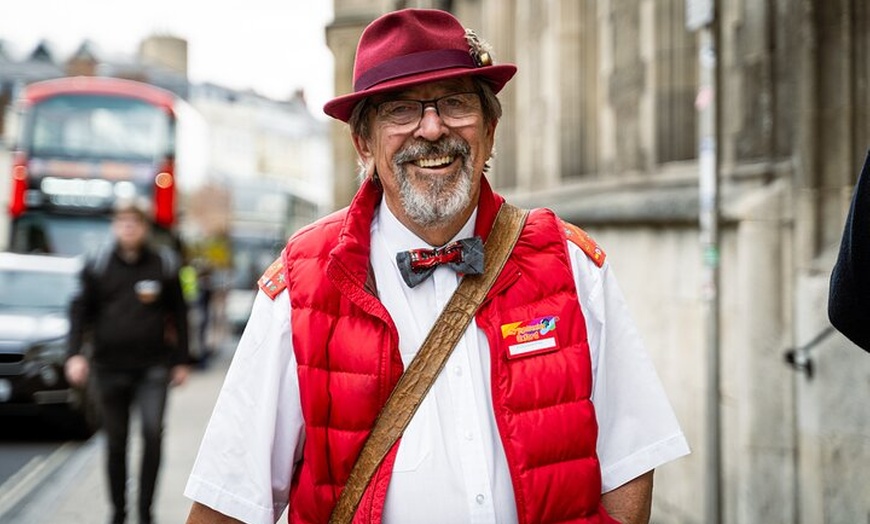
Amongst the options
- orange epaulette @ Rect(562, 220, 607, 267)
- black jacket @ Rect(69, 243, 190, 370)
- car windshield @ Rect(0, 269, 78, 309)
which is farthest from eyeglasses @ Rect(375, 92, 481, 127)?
car windshield @ Rect(0, 269, 78, 309)

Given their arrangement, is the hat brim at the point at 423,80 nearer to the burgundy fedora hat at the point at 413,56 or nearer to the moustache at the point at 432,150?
the burgundy fedora hat at the point at 413,56

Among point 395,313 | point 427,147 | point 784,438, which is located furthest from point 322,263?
point 784,438

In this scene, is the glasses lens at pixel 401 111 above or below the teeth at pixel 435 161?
above

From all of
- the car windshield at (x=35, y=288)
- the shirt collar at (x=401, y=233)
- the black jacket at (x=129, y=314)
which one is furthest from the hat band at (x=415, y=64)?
the car windshield at (x=35, y=288)

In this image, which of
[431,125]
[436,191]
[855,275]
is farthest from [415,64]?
[855,275]

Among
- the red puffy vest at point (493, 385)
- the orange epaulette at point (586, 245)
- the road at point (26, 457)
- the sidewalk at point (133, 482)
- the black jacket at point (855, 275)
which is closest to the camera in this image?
the black jacket at point (855, 275)

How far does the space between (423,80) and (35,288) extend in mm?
10016

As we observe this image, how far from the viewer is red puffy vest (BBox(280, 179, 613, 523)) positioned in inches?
85.7

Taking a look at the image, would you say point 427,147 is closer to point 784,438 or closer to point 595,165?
point 784,438

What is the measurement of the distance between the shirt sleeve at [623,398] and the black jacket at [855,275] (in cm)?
62

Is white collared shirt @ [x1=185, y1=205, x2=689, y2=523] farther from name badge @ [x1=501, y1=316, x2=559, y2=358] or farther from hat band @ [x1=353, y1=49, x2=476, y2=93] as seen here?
hat band @ [x1=353, y1=49, x2=476, y2=93]

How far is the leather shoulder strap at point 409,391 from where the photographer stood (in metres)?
2.20

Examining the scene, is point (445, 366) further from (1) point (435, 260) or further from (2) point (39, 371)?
(2) point (39, 371)

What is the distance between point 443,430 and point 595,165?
6813 mm
